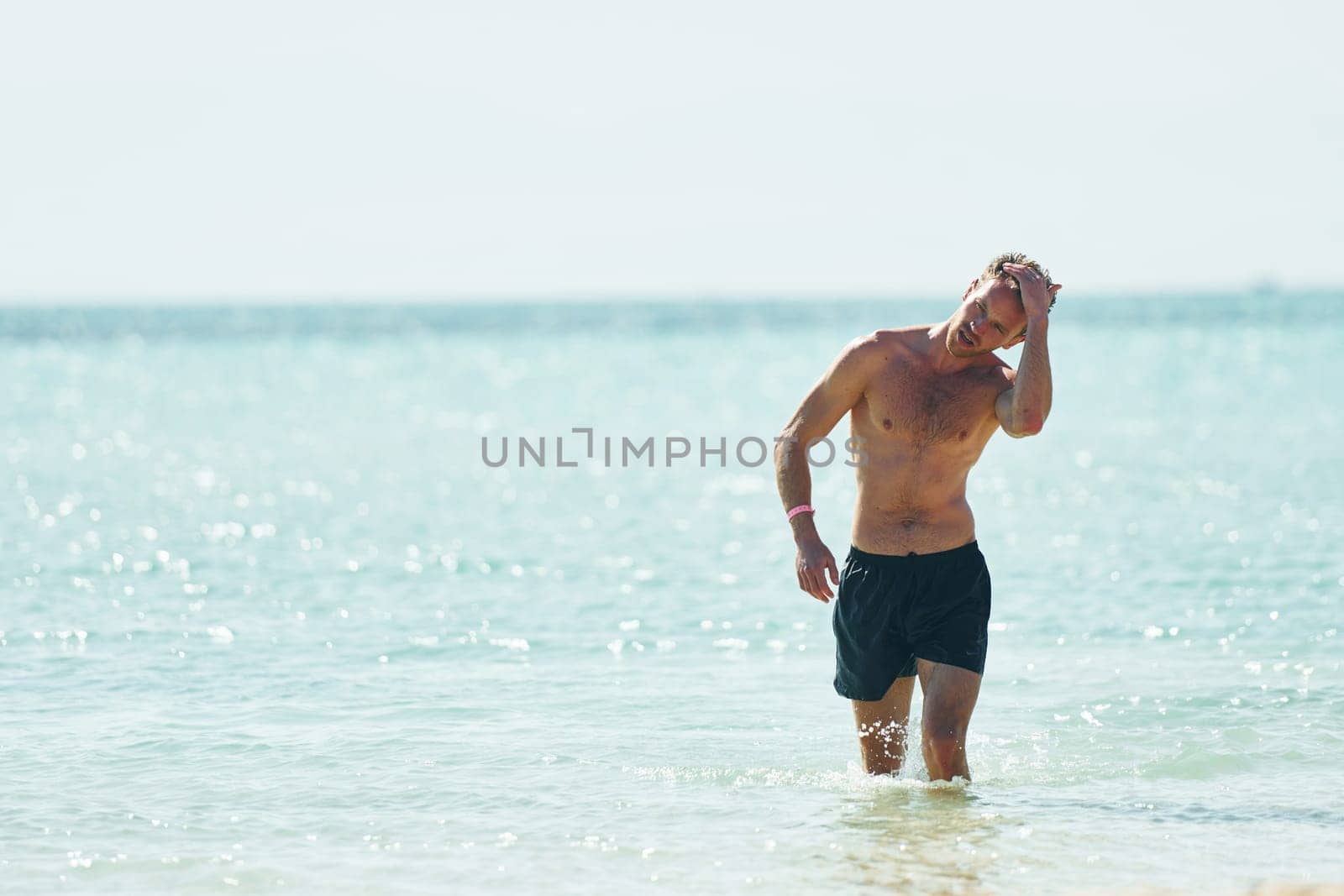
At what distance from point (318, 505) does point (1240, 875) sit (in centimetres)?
1392

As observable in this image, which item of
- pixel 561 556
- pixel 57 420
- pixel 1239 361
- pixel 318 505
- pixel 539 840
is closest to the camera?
pixel 539 840

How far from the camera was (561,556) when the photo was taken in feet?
44.8

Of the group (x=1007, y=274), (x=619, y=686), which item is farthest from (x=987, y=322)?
(x=619, y=686)

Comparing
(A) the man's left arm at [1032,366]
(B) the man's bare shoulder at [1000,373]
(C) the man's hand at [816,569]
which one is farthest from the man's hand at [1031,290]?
(C) the man's hand at [816,569]

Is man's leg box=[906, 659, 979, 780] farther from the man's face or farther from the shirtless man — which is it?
the man's face

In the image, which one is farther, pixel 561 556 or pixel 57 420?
pixel 57 420

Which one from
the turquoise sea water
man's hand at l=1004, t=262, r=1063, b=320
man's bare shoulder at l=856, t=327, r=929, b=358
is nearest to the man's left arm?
man's hand at l=1004, t=262, r=1063, b=320

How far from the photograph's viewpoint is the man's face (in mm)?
5570

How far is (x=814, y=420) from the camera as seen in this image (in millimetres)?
5793

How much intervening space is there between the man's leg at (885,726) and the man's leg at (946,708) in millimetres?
154

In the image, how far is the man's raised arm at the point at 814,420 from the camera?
571cm

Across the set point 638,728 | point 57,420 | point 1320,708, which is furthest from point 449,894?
point 57,420

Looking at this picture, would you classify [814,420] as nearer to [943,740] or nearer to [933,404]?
[933,404]

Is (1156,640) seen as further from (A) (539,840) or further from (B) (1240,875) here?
(A) (539,840)
